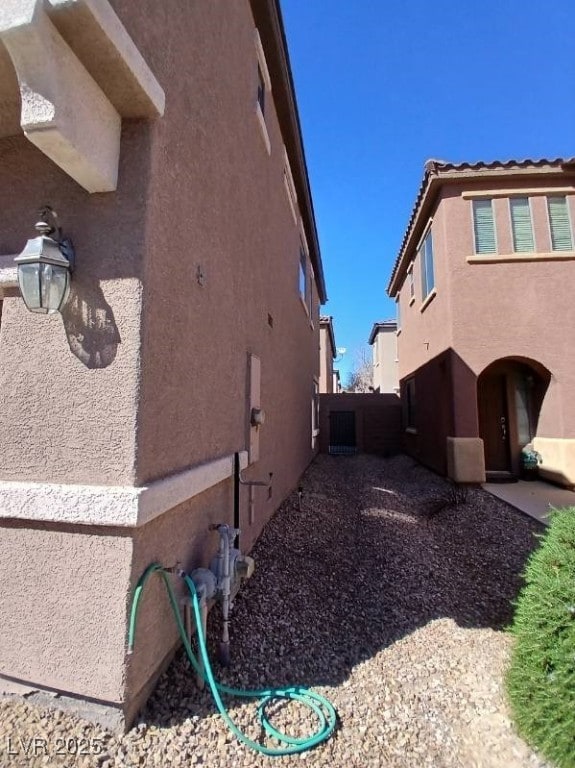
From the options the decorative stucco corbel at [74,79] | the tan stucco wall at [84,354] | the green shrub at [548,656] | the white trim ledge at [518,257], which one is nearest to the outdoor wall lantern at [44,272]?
the tan stucco wall at [84,354]

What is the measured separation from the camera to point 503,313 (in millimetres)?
9242

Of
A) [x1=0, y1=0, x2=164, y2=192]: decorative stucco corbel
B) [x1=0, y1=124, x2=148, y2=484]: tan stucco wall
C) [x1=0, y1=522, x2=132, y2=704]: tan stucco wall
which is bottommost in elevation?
[x1=0, y1=522, x2=132, y2=704]: tan stucco wall

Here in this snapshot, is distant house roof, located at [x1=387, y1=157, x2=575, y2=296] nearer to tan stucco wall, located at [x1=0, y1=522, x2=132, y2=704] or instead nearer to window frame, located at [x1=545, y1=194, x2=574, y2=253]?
window frame, located at [x1=545, y1=194, x2=574, y2=253]

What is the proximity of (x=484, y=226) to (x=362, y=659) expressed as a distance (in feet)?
32.4

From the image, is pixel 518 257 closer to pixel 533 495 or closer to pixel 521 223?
pixel 521 223

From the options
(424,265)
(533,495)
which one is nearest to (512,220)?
(424,265)

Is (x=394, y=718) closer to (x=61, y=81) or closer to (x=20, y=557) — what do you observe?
(x=20, y=557)

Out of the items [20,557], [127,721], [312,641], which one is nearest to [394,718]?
[312,641]

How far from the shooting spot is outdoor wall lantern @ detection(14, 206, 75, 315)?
7.60 feet

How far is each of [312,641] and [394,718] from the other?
930mm

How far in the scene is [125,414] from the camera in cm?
238

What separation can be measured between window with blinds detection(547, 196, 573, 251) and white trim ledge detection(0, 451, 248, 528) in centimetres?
1079

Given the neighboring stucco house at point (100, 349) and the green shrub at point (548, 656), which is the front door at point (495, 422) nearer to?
the green shrub at point (548, 656)

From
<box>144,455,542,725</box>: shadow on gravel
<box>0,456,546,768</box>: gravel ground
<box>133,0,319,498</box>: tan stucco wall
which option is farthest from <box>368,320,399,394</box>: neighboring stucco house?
<box>133,0,319,498</box>: tan stucco wall
